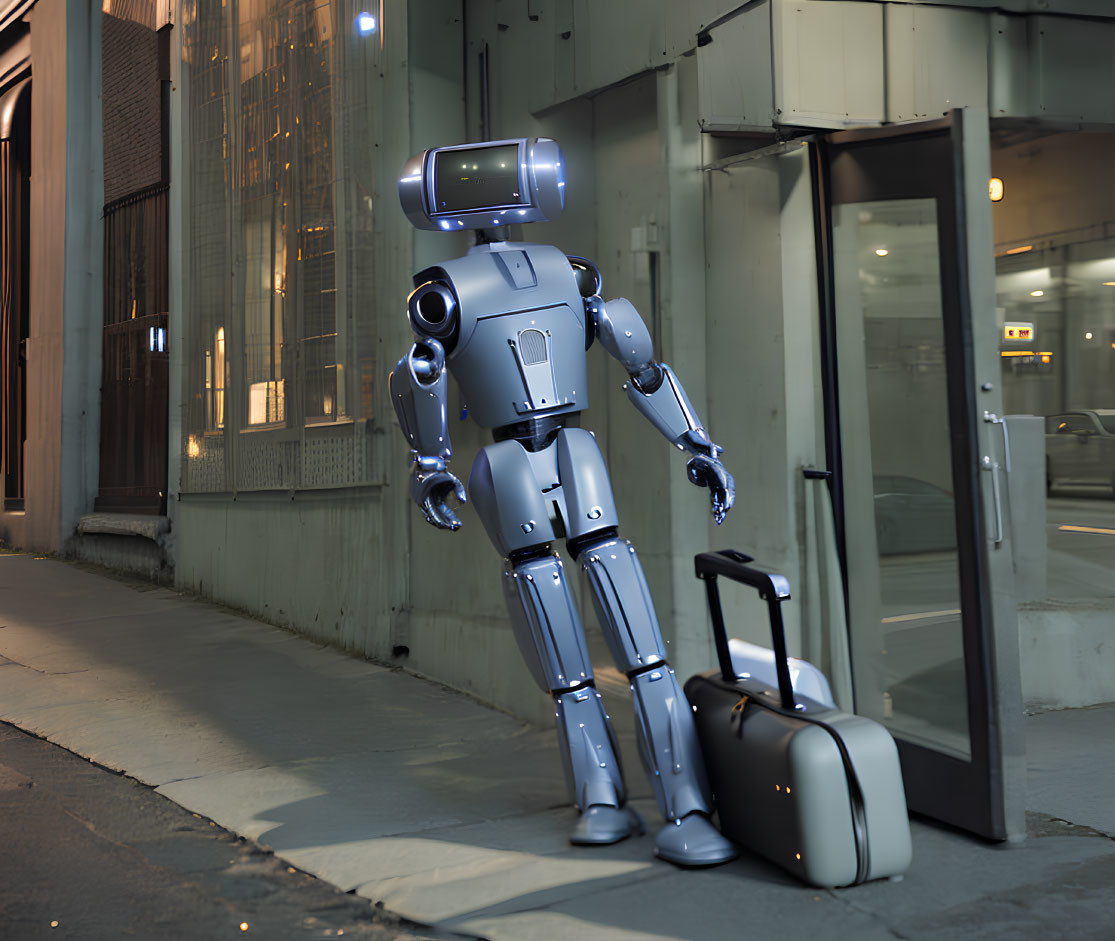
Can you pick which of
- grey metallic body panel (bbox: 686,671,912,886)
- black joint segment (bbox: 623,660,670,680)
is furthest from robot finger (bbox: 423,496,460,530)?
grey metallic body panel (bbox: 686,671,912,886)

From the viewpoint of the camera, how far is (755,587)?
10.4ft

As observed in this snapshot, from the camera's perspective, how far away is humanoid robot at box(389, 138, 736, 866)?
3.47 metres

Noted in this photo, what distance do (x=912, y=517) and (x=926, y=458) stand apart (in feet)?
0.71

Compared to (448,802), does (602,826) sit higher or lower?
higher

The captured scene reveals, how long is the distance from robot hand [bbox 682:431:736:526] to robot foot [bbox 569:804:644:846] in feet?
3.12

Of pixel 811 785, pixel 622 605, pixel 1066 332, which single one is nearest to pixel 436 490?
pixel 622 605

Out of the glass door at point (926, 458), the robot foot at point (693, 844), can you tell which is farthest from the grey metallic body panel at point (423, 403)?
the glass door at point (926, 458)

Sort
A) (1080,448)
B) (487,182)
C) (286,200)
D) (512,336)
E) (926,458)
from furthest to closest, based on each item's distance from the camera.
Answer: (286,200) < (1080,448) < (926,458) < (487,182) < (512,336)

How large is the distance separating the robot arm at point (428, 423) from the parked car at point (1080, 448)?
340cm

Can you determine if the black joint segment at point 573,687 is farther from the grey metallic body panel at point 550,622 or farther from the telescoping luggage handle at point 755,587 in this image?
the telescoping luggage handle at point 755,587

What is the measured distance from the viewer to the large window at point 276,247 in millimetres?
6621

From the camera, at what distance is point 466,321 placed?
11.5 ft

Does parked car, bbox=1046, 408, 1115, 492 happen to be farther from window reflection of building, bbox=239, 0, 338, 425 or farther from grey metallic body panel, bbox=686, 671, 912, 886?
window reflection of building, bbox=239, 0, 338, 425

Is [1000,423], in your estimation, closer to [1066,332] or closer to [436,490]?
[436,490]
